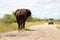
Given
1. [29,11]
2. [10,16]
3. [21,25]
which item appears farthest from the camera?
[10,16]

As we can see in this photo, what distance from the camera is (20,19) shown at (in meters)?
33.8

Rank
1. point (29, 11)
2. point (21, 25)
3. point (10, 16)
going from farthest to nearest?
point (10, 16) → point (29, 11) → point (21, 25)

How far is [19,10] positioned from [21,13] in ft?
3.68

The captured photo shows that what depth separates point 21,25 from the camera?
33.3 m

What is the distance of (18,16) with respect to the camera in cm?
3394

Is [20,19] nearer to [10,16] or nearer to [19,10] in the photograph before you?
[19,10]

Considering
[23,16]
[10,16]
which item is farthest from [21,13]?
[10,16]

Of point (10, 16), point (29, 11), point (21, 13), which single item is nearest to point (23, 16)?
point (21, 13)

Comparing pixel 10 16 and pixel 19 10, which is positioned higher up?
pixel 19 10

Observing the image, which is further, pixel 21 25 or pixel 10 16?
pixel 10 16

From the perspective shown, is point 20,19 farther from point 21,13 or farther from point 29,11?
point 29,11

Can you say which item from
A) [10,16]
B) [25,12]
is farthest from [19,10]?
[10,16]

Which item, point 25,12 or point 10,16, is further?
point 10,16

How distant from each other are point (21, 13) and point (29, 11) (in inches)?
135
